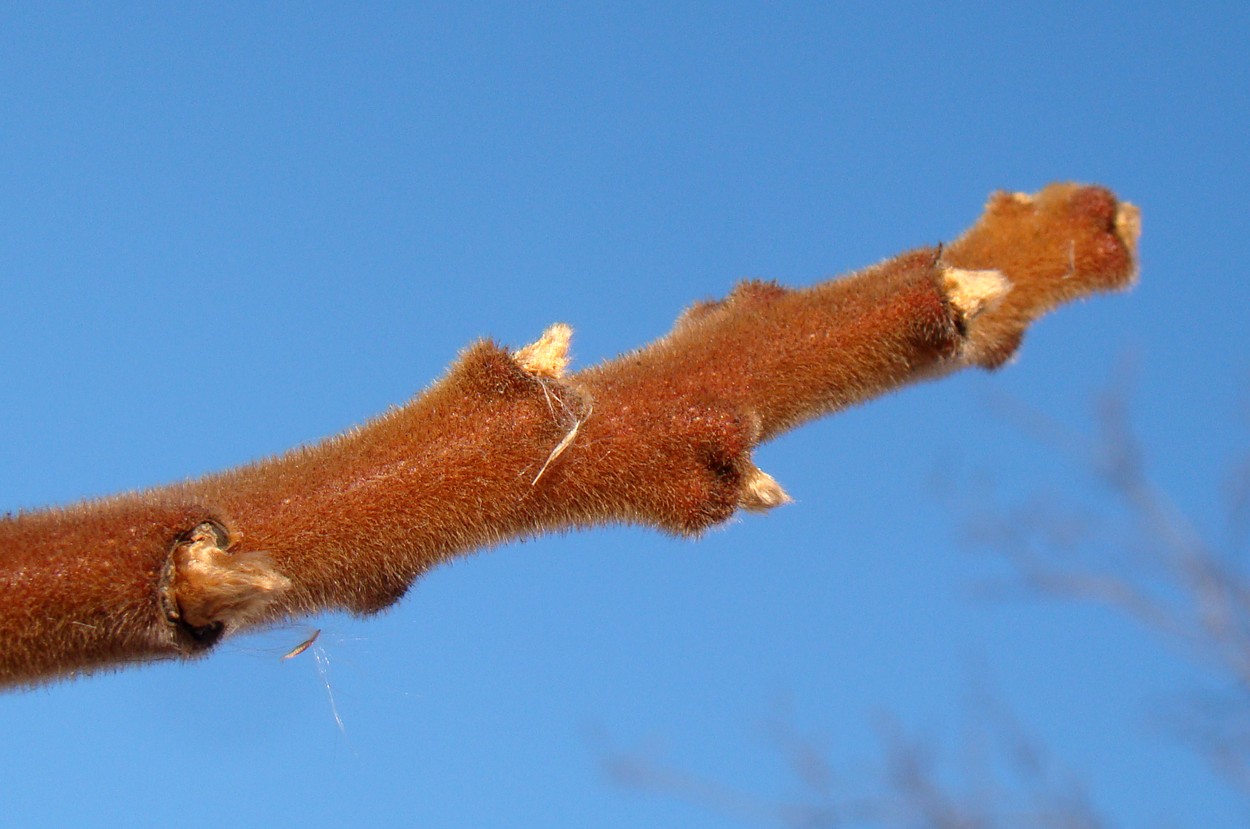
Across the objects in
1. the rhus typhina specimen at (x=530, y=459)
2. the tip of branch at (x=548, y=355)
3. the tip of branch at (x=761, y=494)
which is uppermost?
the tip of branch at (x=548, y=355)

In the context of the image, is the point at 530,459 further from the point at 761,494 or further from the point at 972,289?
the point at 972,289

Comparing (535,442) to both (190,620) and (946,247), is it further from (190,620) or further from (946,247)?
(946,247)

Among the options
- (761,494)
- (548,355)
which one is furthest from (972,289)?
(548,355)

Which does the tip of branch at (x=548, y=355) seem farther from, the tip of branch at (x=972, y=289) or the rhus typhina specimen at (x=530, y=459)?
the tip of branch at (x=972, y=289)

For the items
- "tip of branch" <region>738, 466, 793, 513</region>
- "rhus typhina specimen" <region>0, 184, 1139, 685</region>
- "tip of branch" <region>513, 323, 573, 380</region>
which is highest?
"tip of branch" <region>513, 323, 573, 380</region>

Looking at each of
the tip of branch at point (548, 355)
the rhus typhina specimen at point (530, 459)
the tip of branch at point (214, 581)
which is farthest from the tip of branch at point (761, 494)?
the tip of branch at point (214, 581)

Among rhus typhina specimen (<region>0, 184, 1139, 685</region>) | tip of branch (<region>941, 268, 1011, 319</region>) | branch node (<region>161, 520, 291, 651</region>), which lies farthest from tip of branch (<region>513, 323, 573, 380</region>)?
tip of branch (<region>941, 268, 1011, 319</region>)

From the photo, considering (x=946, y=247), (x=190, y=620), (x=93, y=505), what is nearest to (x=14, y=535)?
(x=93, y=505)

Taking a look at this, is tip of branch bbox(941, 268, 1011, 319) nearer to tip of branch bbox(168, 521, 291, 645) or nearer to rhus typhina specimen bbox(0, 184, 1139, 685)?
Answer: rhus typhina specimen bbox(0, 184, 1139, 685)
